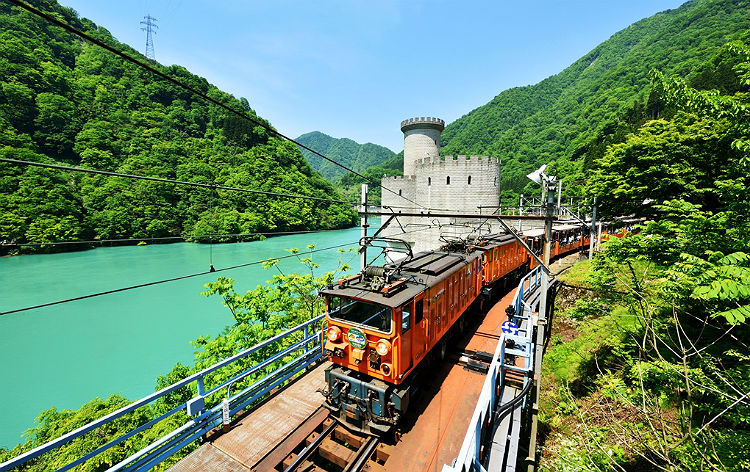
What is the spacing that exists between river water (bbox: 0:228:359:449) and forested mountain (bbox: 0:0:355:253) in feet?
14.4

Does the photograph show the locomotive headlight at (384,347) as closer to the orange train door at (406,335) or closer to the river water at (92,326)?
the orange train door at (406,335)

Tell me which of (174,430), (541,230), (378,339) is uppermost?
(541,230)

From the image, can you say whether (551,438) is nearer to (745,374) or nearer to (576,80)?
(745,374)

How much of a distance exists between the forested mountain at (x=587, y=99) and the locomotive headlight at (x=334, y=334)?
4788cm

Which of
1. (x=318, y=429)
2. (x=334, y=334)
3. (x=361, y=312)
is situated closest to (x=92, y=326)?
(x=318, y=429)

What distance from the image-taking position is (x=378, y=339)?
6051 millimetres

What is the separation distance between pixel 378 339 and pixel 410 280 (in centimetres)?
175

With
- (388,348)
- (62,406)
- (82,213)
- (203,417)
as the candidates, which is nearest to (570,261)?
(388,348)

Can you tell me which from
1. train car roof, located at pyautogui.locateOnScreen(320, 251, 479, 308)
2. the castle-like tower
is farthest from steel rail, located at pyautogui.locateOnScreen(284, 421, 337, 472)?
the castle-like tower

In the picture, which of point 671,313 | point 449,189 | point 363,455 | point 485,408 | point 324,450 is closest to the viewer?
point 485,408

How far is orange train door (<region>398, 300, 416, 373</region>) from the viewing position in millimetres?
6004

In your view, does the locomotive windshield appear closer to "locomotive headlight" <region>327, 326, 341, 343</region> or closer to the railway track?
"locomotive headlight" <region>327, 326, 341, 343</region>

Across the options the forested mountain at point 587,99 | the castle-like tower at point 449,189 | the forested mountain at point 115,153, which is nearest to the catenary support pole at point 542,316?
the castle-like tower at point 449,189

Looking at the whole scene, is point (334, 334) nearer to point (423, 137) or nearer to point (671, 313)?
point (671, 313)
